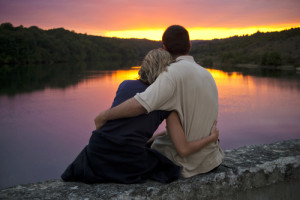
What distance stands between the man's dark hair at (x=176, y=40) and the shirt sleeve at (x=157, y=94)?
0.67 ft

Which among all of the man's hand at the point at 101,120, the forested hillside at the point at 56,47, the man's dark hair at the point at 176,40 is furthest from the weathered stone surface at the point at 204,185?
the forested hillside at the point at 56,47

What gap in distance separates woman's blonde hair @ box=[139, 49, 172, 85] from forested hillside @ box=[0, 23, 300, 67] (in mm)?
44272

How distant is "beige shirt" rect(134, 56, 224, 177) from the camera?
1.46 meters

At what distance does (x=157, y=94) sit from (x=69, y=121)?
47.1 feet

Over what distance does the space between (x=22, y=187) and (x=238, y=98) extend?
20159 mm

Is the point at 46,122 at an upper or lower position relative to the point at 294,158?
lower

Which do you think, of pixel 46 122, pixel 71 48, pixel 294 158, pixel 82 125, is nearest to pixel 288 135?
pixel 82 125

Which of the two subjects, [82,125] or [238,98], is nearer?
[82,125]

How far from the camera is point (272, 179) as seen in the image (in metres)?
1.75

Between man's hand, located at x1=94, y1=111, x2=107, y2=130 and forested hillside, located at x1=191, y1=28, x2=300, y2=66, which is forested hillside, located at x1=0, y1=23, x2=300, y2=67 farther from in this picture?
man's hand, located at x1=94, y1=111, x2=107, y2=130

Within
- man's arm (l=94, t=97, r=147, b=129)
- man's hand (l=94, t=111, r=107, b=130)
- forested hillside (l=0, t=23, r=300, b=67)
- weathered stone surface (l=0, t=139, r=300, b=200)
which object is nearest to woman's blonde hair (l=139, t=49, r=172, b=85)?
man's arm (l=94, t=97, r=147, b=129)

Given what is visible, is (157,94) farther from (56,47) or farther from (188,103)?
(56,47)

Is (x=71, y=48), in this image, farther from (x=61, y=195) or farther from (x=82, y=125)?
(x=61, y=195)

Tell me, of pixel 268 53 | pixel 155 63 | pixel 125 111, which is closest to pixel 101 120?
pixel 125 111
